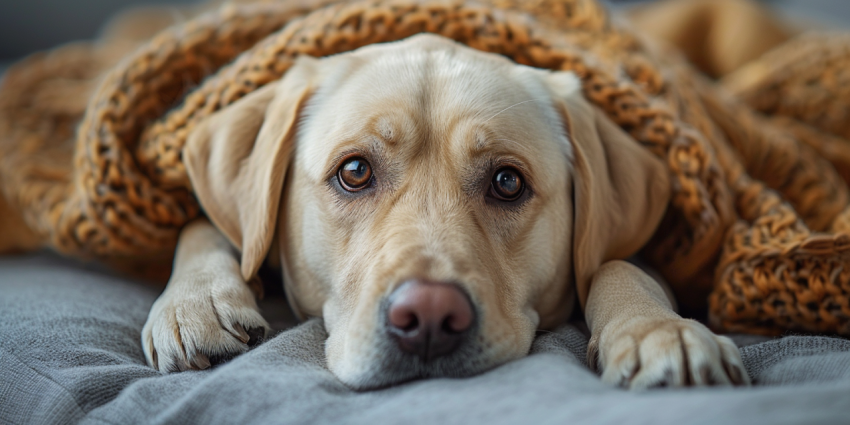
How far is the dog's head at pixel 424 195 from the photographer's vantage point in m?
1.39

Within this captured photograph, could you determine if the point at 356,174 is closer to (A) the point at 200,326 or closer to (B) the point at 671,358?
(A) the point at 200,326

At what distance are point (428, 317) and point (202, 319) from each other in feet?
2.00

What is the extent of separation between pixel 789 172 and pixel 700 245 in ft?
3.15

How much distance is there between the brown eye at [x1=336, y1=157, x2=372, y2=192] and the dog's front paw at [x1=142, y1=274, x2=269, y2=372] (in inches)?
17.1

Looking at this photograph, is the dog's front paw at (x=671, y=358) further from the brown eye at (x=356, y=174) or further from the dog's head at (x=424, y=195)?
the brown eye at (x=356, y=174)

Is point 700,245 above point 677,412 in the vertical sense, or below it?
below

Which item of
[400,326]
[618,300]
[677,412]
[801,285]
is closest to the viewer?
[677,412]

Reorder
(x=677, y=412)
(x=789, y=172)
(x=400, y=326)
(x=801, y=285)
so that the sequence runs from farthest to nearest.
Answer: (x=789, y=172), (x=801, y=285), (x=400, y=326), (x=677, y=412)

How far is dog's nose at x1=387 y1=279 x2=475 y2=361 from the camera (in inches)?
50.9

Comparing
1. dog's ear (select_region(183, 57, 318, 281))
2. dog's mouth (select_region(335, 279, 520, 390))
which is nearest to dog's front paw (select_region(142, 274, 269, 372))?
dog's ear (select_region(183, 57, 318, 281))

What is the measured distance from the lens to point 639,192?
1.93 metres

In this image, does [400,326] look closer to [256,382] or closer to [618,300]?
[256,382]

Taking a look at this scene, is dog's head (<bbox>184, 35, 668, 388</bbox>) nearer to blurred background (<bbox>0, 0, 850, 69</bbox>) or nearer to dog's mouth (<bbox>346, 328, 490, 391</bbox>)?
dog's mouth (<bbox>346, 328, 490, 391</bbox>)

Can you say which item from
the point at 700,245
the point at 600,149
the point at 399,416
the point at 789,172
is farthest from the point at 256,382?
the point at 789,172
